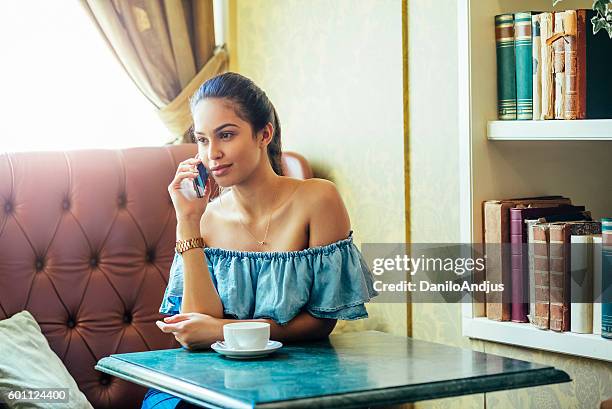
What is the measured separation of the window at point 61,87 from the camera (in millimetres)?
2832

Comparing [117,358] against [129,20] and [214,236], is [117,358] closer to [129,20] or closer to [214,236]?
[214,236]

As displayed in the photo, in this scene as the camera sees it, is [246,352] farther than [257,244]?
No

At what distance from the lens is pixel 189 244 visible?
204 centimetres

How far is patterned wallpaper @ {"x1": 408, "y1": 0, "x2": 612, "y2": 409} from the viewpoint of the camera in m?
2.36

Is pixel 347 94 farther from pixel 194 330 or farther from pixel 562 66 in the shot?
pixel 194 330

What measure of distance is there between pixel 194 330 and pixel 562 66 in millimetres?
1033

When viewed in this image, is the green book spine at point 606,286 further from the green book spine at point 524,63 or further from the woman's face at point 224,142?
the woman's face at point 224,142

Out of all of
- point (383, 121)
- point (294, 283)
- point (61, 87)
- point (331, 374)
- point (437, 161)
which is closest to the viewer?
point (331, 374)

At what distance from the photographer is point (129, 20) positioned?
9.68 ft

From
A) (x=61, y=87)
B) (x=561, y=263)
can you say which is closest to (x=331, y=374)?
(x=561, y=263)

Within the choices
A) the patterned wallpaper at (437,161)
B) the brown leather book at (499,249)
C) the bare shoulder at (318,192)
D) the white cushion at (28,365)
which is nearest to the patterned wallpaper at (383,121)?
the patterned wallpaper at (437,161)

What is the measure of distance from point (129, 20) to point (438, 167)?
116 cm

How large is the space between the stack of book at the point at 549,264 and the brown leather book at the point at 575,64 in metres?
0.26

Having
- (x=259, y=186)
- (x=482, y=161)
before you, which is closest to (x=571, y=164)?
(x=482, y=161)
